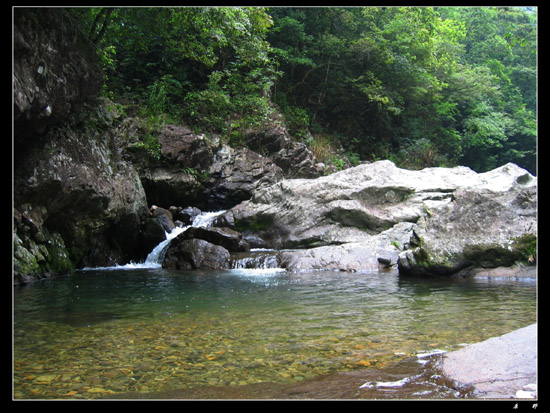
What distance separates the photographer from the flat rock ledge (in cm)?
281

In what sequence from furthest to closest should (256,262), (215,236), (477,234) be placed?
(215,236) < (256,262) < (477,234)

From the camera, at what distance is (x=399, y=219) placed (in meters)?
14.2

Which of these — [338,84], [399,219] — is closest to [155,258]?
[399,219]

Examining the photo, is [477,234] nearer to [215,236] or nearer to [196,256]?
→ [196,256]

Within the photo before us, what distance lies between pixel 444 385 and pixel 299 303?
3.98 m

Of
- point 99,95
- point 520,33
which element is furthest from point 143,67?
point 520,33

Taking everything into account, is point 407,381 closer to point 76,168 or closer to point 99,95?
point 76,168

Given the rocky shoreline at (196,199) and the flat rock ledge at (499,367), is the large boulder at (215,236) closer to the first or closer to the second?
the rocky shoreline at (196,199)

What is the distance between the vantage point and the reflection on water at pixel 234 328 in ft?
12.1

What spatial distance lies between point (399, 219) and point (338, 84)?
1418cm

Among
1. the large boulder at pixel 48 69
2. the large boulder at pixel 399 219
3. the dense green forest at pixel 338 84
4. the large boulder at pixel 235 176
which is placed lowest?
the large boulder at pixel 399 219

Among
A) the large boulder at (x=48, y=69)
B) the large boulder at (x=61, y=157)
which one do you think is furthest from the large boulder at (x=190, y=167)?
the large boulder at (x=48, y=69)

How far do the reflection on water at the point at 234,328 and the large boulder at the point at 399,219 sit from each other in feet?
3.09

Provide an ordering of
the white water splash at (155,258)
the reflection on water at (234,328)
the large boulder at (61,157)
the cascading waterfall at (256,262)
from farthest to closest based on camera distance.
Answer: the white water splash at (155,258) → the cascading waterfall at (256,262) → the large boulder at (61,157) → the reflection on water at (234,328)
